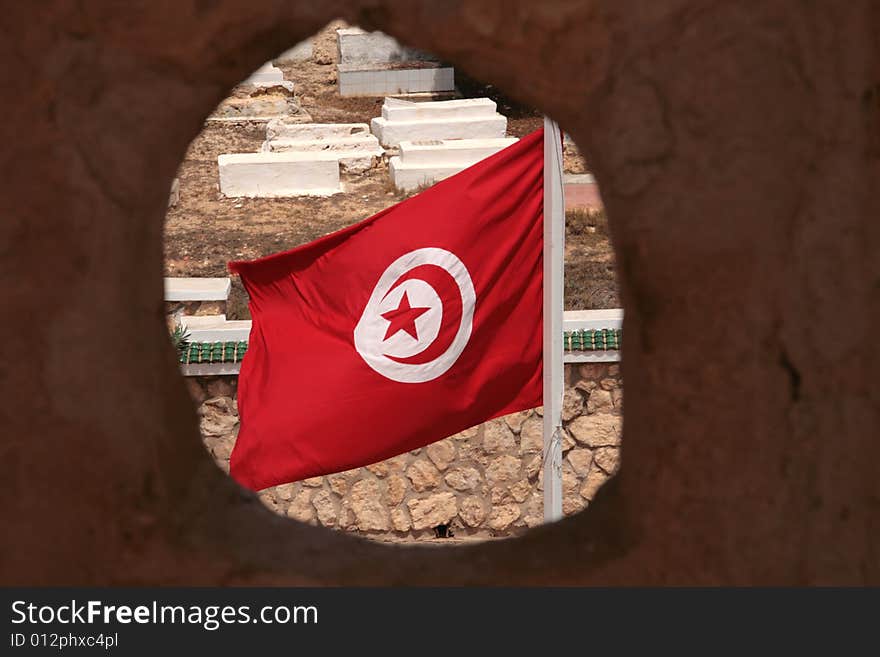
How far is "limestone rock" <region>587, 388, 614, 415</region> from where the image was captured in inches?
252

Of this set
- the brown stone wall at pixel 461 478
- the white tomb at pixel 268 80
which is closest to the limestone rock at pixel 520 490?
the brown stone wall at pixel 461 478

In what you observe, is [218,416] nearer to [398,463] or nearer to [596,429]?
[398,463]

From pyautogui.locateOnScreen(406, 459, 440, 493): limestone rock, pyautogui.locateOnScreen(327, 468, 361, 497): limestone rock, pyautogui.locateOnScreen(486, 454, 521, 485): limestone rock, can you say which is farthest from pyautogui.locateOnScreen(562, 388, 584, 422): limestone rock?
pyautogui.locateOnScreen(327, 468, 361, 497): limestone rock

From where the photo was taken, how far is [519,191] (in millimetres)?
5211

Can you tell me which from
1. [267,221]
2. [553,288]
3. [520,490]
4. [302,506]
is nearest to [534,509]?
[520,490]

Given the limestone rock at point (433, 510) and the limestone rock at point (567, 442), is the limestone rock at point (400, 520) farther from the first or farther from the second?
the limestone rock at point (567, 442)

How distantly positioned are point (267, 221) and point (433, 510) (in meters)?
4.40

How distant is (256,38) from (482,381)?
10.6ft

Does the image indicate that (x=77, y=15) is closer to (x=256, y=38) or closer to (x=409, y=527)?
(x=256, y=38)

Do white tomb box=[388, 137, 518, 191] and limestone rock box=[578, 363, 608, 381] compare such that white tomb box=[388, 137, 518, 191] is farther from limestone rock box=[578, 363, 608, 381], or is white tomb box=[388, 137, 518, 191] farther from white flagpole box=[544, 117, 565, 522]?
white flagpole box=[544, 117, 565, 522]

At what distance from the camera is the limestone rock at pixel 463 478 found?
6.54 m

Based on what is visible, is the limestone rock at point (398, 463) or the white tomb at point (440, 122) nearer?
the limestone rock at point (398, 463)

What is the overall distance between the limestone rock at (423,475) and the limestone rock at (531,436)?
468 millimetres

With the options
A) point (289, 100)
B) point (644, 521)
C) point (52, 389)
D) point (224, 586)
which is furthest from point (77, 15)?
point (289, 100)
